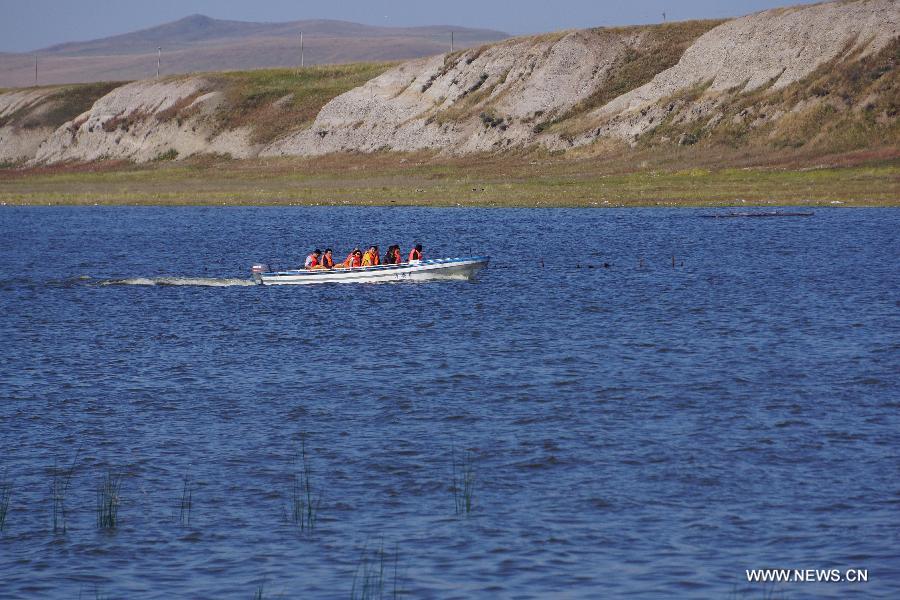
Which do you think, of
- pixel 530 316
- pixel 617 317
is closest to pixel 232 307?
pixel 530 316

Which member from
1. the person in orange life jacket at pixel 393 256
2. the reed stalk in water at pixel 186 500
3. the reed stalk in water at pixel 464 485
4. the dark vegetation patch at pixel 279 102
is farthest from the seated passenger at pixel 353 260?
the dark vegetation patch at pixel 279 102

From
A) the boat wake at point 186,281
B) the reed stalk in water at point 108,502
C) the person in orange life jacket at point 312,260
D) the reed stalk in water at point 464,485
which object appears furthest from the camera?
the boat wake at point 186,281

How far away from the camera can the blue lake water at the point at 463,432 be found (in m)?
19.3

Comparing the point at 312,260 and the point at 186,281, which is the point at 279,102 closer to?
the point at 186,281

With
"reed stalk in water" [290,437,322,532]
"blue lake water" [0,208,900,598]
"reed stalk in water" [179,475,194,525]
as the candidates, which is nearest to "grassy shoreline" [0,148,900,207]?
"blue lake water" [0,208,900,598]

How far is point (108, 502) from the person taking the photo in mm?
22531

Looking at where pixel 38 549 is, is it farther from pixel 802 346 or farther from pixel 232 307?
pixel 232 307

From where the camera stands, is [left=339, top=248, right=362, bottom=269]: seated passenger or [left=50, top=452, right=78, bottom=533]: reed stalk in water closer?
[left=50, top=452, right=78, bottom=533]: reed stalk in water

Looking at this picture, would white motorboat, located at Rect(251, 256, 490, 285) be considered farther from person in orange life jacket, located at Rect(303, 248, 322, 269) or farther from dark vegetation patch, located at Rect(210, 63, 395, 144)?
dark vegetation patch, located at Rect(210, 63, 395, 144)

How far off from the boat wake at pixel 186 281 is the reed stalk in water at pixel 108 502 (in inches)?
1357

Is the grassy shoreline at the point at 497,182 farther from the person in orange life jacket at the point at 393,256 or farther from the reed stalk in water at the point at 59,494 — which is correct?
the reed stalk in water at the point at 59,494

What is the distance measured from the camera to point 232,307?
51375 millimetres

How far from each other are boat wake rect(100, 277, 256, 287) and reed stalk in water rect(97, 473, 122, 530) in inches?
Result: 1357

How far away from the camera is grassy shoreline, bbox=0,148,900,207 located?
100875mm
